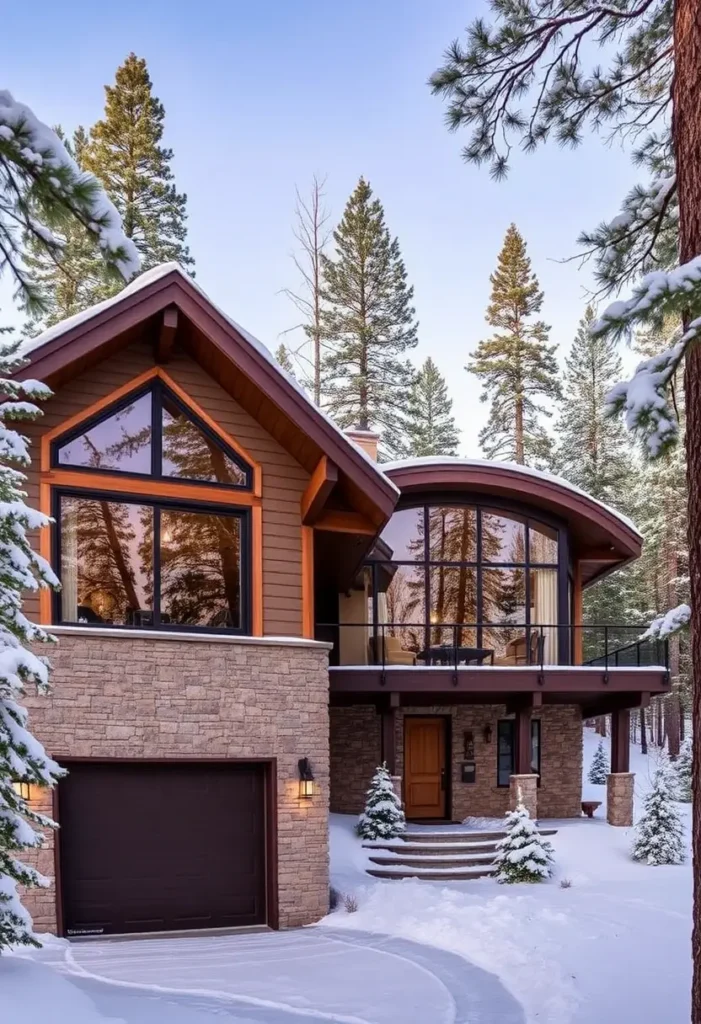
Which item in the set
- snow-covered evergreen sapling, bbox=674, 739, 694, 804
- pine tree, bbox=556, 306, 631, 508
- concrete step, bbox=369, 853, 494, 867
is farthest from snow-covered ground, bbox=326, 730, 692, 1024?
pine tree, bbox=556, 306, 631, 508

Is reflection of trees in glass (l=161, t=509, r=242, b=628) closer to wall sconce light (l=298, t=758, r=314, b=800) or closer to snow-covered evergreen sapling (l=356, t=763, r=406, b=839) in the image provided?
wall sconce light (l=298, t=758, r=314, b=800)

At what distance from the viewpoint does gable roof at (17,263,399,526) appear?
9930 mm

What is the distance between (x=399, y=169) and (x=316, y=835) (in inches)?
612

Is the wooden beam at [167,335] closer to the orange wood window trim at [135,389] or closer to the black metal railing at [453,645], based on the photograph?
the orange wood window trim at [135,389]

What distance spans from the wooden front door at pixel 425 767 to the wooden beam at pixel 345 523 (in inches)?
227

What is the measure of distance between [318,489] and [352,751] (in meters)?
6.78

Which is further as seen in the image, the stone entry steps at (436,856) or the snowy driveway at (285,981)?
the stone entry steps at (436,856)

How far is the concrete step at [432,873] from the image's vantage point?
41.4ft

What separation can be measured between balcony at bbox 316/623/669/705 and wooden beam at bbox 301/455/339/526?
3492 mm

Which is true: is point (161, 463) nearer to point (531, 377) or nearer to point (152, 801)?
point (152, 801)

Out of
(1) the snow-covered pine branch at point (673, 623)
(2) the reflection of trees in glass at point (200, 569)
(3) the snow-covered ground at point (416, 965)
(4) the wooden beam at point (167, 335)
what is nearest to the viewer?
(1) the snow-covered pine branch at point (673, 623)

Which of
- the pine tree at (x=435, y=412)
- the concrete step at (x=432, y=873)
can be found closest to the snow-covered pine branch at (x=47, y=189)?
the concrete step at (x=432, y=873)

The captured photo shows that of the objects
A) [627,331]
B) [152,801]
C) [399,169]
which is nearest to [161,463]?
[152,801]

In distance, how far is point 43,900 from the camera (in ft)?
31.5
